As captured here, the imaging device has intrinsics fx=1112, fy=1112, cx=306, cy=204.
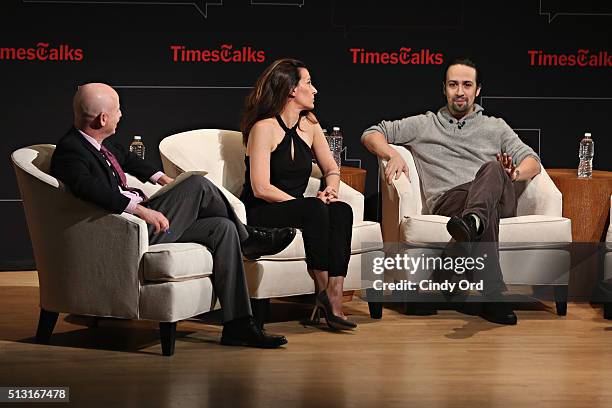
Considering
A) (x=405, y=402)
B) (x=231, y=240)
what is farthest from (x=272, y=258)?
(x=405, y=402)

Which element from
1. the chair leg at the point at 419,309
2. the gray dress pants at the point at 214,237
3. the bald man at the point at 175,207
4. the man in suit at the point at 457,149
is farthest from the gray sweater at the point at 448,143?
the gray dress pants at the point at 214,237

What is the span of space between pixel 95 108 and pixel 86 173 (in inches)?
10.9

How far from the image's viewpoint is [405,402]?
377 cm

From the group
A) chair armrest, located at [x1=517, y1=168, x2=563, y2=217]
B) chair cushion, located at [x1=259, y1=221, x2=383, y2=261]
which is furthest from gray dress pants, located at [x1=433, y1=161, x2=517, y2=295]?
chair cushion, located at [x1=259, y1=221, x2=383, y2=261]

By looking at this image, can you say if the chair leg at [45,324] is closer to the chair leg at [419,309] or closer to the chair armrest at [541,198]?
the chair leg at [419,309]

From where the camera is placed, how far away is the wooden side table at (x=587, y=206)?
19.1 ft

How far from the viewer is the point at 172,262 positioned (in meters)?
4.33

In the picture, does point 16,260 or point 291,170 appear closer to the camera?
point 291,170

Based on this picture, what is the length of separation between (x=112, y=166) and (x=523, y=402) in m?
1.92

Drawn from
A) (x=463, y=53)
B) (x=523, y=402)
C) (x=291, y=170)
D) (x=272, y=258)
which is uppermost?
(x=463, y=53)

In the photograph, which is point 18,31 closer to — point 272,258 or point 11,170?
point 11,170

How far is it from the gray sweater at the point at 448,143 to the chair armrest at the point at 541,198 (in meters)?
0.17

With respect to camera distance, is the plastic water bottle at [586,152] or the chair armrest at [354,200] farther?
the plastic water bottle at [586,152]

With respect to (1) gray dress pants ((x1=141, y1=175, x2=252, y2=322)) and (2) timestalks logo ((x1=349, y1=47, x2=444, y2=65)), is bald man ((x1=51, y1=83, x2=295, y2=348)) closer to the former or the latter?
(1) gray dress pants ((x1=141, y1=175, x2=252, y2=322))
